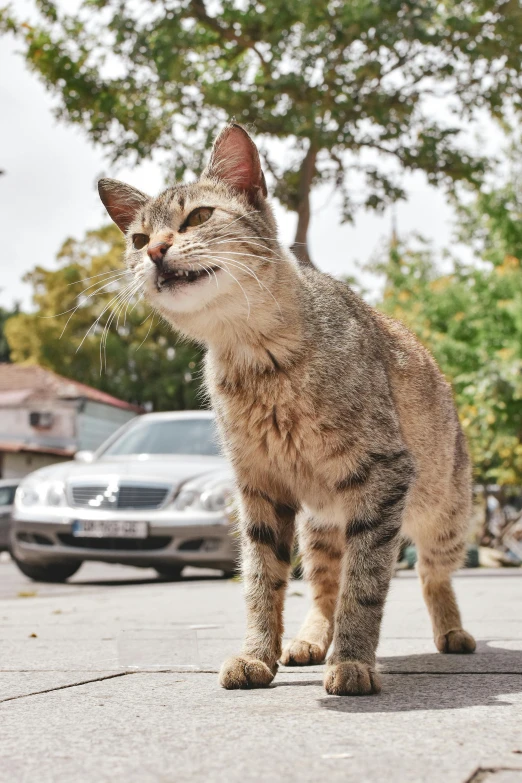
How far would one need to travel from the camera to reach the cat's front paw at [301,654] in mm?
3961

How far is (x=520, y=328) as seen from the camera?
18.2 metres

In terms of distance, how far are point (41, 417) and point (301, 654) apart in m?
41.7

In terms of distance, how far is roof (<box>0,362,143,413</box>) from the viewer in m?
44.2

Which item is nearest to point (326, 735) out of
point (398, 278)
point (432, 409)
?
point (432, 409)

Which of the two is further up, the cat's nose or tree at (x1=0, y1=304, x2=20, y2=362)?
tree at (x1=0, y1=304, x2=20, y2=362)

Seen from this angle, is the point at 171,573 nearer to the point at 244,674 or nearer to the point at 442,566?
the point at 442,566

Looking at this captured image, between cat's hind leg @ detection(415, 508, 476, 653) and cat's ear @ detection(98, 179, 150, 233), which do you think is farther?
cat's hind leg @ detection(415, 508, 476, 653)

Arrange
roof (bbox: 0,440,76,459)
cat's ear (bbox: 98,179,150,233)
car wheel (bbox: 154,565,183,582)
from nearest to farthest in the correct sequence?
cat's ear (bbox: 98,179,150,233) < car wheel (bbox: 154,565,183,582) < roof (bbox: 0,440,76,459)

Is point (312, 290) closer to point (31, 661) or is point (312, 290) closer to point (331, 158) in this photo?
point (31, 661)

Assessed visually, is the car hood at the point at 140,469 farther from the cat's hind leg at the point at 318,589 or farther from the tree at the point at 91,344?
the tree at the point at 91,344

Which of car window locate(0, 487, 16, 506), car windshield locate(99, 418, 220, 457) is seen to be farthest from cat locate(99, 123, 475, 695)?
car window locate(0, 487, 16, 506)

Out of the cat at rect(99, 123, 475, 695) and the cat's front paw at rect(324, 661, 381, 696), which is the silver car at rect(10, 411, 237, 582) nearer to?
the cat at rect(99, 123, 475, 695)

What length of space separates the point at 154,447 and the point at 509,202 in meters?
11.3

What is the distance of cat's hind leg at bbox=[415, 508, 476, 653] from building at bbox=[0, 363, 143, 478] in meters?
39.3
